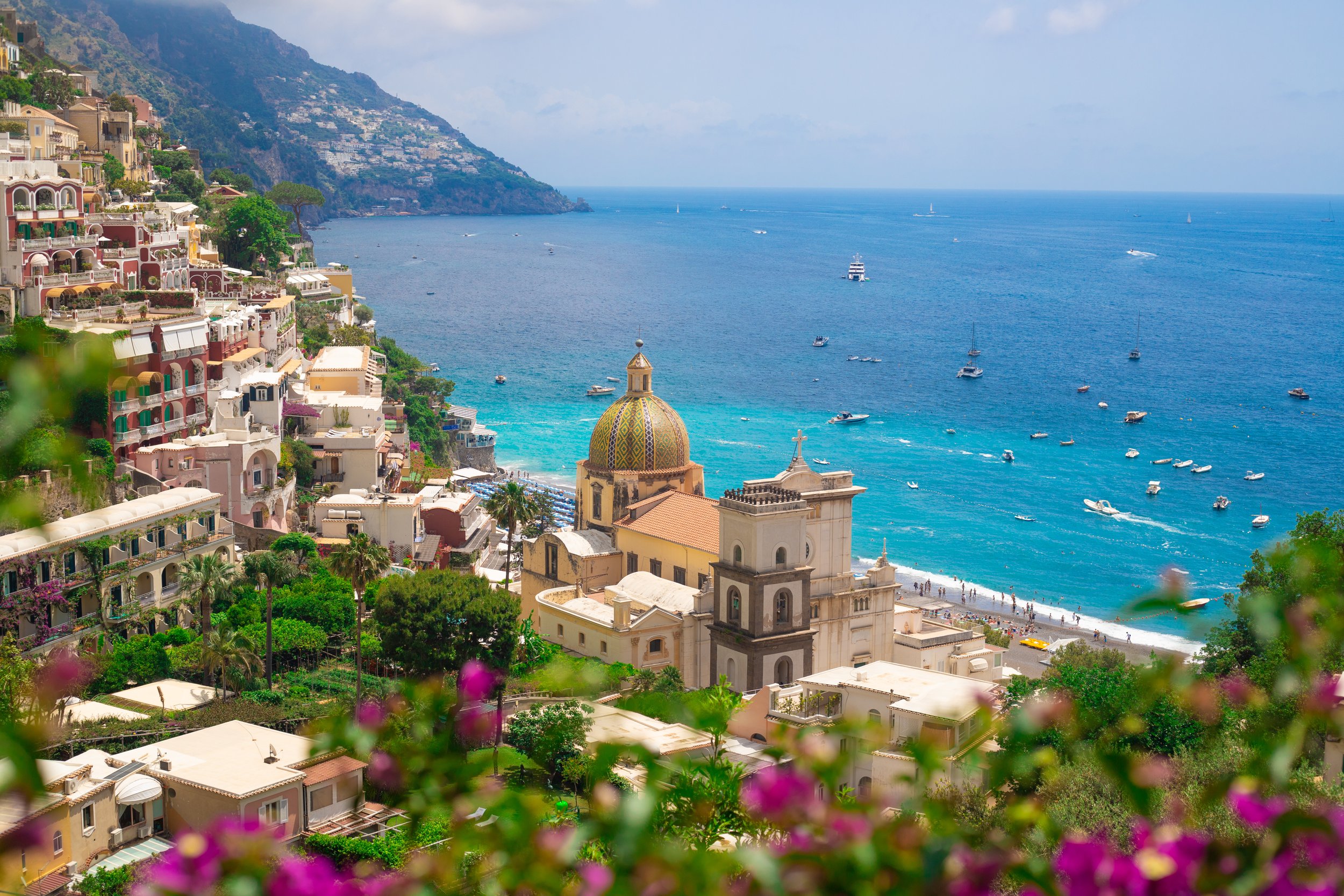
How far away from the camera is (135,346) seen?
148 ft

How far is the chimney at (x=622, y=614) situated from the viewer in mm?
40000

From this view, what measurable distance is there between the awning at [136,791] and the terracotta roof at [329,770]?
2988mm

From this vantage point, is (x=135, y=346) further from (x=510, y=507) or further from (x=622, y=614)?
(x=622, y=614)

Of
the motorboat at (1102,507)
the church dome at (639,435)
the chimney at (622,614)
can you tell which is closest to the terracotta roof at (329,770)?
the chimney at (622,614)

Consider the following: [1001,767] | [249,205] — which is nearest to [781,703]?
[1001,767]

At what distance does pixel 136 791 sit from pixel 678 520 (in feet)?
68.4

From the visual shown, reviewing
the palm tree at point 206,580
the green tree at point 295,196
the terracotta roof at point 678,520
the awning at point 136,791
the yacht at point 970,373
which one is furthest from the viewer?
the yacht at point 970,373

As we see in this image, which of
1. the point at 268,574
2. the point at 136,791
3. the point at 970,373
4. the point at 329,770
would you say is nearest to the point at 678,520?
the point at 268,574

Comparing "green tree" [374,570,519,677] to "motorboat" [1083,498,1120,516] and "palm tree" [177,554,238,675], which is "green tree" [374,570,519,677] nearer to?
"palm tree" [177,554,238,675]

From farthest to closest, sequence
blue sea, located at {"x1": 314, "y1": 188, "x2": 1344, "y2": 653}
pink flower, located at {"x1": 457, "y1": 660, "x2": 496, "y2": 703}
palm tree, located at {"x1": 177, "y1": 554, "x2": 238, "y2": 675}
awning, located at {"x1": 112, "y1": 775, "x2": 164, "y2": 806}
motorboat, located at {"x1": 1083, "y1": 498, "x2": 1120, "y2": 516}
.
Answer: motorboat, located at {"x1": 1083, "y1": 498, "x2": 1120, "y2": 516}
blue sea, located at {"x1": 314, "y1": 188, "x2": 1344, "y2": 653}
palm tree, located at {"x1": 177, "y1": 554, "x2": 238, "y2": 675}
awning, located at {"x1": 112, "y1": 775, "x2": 164, "y2": 806}
pink flower, located at {"x1": 457, "y1": 660, "x2": 496, "y2": 703}

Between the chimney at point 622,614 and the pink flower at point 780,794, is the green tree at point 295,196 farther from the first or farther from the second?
the pink flower at point 780,794

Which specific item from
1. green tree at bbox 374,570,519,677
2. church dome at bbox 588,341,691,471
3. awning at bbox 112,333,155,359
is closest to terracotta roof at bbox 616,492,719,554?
church dome at bbox 588,341,691,471

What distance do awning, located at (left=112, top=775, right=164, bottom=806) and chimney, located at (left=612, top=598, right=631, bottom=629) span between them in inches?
595

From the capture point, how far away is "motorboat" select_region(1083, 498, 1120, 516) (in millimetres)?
80500
